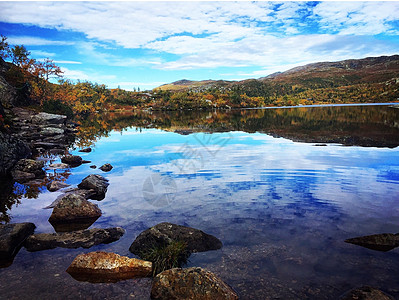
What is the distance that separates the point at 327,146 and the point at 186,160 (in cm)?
1640

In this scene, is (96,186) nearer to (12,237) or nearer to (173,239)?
(12,237)

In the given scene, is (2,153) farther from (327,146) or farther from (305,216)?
(327,146)

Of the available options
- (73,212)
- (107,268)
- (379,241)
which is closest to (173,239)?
(107,268)

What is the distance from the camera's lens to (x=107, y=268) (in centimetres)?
801

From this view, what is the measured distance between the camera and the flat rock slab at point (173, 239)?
9.23 m

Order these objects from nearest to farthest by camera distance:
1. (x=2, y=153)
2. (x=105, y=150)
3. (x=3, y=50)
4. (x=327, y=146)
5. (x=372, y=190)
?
(x=372, y=190) < (x=2, y=153) < (x=327, y=146) < (x=105, y=150) < (x=3, y=50)

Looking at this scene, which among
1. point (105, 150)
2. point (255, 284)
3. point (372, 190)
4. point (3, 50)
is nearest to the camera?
point (255, 284)

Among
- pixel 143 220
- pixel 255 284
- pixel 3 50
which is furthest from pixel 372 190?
pixel 3 50

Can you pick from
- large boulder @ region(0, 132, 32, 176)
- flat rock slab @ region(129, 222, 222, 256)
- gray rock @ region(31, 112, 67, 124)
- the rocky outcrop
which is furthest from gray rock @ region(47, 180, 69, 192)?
gray rock @ region(31, 112, 67, 124)

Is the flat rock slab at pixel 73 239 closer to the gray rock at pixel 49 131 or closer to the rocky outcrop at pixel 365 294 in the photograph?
the rocky outcrop at pixel 365 294

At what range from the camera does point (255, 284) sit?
24.4 ft

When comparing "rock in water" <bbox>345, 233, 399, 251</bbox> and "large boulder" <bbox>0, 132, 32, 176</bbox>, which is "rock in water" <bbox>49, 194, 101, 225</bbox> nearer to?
"rock in water" <bbox>345, 233, 399, 251</bbox>

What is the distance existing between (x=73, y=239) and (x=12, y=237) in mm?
2043

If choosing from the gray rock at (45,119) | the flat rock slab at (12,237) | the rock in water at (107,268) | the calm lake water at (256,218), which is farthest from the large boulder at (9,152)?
the gray rock at (45,119)
